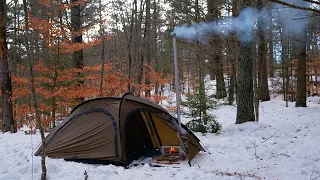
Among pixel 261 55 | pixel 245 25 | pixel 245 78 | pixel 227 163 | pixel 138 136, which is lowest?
pixel 227 163

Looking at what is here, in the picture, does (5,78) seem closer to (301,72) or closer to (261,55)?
(261,55)

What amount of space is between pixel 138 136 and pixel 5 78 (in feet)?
20.5

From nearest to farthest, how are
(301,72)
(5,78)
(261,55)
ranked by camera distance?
(5,78), (301,72), (261,55)

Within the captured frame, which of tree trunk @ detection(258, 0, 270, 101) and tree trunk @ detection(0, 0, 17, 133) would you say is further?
tree trunk @ detection(258, 0, 270, 101)

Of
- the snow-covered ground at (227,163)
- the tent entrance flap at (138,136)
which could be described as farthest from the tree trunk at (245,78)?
the tent entrance flap at (138,136)

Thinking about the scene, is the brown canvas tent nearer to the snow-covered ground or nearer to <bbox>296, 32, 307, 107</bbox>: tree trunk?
the snow-covered ground

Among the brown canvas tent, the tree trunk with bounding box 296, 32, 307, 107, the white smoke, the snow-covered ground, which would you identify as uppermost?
the white smoke

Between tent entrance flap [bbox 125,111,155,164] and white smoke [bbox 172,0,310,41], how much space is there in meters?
2.61

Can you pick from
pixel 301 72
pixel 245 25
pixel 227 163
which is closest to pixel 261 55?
pixel 301 72

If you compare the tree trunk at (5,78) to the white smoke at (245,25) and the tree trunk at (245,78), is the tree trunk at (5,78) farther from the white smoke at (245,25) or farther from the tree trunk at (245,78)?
the tree trunk at (245,78)

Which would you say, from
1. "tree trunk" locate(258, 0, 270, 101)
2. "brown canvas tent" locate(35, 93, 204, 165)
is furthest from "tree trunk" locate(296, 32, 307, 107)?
"brown canvas tent" locate(35, 93, 204, 165)

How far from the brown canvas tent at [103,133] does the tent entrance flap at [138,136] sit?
9.5 inches

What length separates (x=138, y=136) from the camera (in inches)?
294

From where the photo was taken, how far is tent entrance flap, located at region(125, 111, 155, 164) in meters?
7.13
